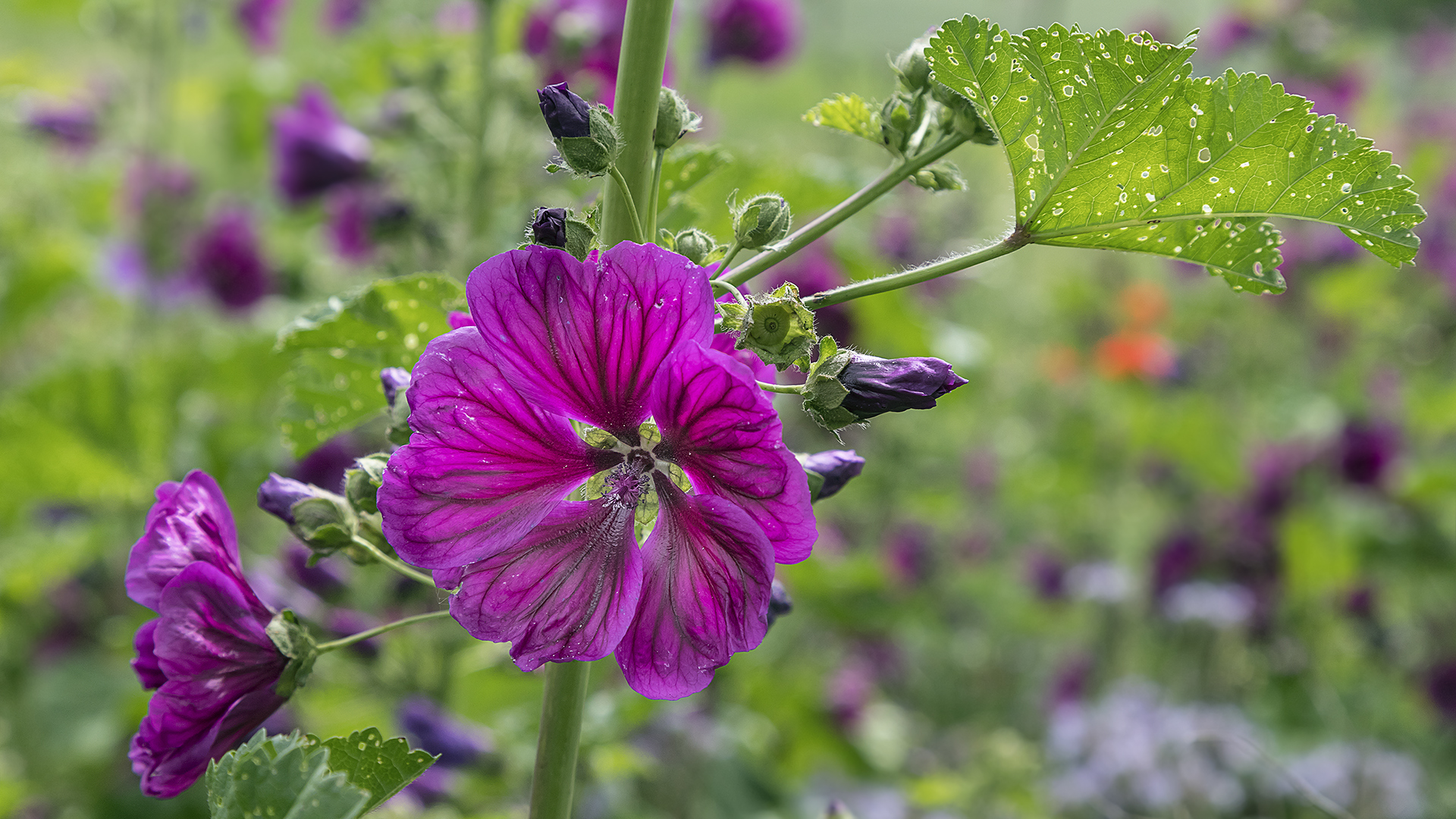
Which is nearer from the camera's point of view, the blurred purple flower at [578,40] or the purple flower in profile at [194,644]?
the purple flower in profile at [194,644]

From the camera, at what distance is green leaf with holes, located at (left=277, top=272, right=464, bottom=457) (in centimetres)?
95

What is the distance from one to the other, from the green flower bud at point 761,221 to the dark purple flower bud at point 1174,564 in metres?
3.54

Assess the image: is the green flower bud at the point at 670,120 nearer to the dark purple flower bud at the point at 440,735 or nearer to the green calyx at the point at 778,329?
the green calyx at the point at 778,329

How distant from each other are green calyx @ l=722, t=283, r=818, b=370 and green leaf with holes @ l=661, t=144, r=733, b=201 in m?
0.37

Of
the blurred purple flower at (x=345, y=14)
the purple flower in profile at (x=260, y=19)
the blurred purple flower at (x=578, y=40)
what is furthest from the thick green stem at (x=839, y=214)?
the purple flower in profile at (x=260, y=19)

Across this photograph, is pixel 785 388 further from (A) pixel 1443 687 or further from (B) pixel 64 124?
(A) pixel 1443 687

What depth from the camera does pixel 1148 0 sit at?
35.8ft

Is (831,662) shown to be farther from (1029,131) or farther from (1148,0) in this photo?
(1148,0)

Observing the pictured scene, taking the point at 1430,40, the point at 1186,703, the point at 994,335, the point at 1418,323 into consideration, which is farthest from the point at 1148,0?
the point at 1186,703

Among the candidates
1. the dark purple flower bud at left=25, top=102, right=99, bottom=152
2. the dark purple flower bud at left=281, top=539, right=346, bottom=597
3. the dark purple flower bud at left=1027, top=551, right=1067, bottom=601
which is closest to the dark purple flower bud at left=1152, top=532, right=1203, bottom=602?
the dark purple flower bud at left=1027, top=551, right=1067, bottom=601

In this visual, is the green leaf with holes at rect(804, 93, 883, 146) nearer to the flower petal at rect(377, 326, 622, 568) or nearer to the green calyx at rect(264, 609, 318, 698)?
the flower petal at rect(377, 326, 622, 568)

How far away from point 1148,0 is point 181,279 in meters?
10.2

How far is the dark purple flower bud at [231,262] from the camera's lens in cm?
320

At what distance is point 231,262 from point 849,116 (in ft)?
9.28
